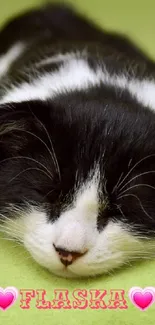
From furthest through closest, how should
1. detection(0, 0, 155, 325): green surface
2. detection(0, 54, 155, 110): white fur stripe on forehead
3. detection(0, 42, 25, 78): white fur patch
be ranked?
detection(0, 42, 25, 78): white fur patch
detection(0, 54, 155, 110): white fur stripe on forehead
detection(0, 0, 155, 325): green surface

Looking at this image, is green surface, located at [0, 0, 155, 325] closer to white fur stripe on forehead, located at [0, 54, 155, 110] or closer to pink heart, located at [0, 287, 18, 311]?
pink heart, located at [0, 287, 18, 311]

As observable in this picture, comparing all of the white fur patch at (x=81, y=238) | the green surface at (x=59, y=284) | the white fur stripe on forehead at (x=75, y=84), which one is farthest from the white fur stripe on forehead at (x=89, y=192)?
the white fur stripe on forehead at (x=75, y=84)

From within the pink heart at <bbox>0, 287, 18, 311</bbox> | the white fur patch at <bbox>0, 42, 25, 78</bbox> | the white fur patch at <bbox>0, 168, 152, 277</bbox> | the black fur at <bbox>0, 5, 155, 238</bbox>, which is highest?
the white fur patch at <bbox>0, 42, 25, 78</bbox>

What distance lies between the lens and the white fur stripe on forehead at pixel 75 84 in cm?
132

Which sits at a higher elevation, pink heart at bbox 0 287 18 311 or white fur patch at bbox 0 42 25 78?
white fur patch at bbox 0 42 25 78

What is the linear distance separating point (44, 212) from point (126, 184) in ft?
0.56

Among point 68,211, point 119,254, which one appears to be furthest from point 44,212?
point 119,254

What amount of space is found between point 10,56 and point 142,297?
3.80 feet

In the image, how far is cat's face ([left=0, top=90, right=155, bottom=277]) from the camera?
1.05m

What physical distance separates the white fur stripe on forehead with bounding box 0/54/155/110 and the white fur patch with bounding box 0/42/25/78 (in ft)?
1.54

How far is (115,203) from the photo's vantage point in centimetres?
110

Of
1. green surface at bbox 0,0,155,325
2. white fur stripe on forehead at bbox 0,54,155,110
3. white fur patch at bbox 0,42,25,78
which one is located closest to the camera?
green surface at bbox 0,0,155,325

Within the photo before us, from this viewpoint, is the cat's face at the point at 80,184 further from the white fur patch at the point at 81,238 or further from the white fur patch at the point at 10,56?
the white fur patch at the point at 10,56

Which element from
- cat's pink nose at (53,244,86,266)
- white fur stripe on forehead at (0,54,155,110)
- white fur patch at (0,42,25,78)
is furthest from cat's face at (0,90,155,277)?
white fur patch at (0,42,25,78)
